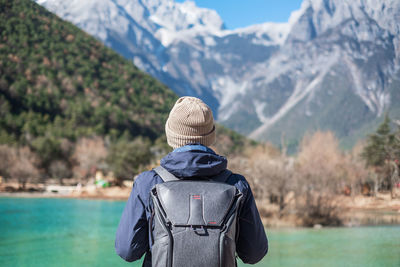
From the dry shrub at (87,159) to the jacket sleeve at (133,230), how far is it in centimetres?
3894

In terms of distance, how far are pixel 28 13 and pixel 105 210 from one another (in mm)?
40018

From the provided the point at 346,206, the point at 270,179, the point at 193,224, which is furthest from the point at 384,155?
the point at 193,224

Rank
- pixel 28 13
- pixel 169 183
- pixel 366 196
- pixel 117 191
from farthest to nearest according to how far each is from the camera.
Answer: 1. pixel 28 13
2. pixel 117 191
3. pixel 366 196
4. pixel 169 183

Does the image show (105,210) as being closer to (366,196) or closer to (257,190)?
(257,190)

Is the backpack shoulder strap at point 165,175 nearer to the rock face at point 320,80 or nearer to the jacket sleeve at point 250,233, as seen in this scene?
the jacket sleeve at point 250,233

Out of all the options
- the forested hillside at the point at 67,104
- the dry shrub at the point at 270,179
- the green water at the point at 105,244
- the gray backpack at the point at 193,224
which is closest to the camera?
the gray backpack at the point at 193,224

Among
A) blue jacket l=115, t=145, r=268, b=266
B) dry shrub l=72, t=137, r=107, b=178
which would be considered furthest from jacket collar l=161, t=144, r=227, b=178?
dry shrub l=72, t=137, r=107, b=178

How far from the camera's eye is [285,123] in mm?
132250

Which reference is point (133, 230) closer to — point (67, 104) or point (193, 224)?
point (193, 224)

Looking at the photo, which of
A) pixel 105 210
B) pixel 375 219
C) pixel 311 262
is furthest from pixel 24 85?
pixel 311 262

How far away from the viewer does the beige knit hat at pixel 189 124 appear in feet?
7.23

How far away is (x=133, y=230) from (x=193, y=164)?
377 mm

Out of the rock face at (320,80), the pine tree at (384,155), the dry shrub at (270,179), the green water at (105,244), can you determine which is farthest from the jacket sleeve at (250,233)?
the rock face at (320,80)

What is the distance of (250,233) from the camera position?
2117 millimetres
